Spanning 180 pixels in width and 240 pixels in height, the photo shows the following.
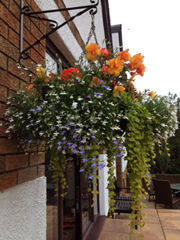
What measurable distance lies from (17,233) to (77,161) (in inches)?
78.7

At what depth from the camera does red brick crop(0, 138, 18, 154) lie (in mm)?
1316

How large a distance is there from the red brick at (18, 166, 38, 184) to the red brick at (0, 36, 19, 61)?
819 millimetres

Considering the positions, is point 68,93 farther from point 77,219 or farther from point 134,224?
point 77,219

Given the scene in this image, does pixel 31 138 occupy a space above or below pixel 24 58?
below

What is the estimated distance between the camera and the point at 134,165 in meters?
1.42

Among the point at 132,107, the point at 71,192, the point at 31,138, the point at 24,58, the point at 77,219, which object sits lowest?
the point at 77,219

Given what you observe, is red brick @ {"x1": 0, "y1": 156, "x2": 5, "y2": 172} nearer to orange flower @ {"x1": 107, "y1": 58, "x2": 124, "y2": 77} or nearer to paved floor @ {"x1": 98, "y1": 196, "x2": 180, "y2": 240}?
orange flower @ {"x1": 107, "y1": 58, "x2": 124, "y2": 77}

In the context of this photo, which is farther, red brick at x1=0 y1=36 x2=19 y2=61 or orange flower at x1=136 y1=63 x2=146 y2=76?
orange flower at x1=136 y1=63 x2=146 y2=76

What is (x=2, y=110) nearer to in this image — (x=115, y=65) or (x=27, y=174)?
(x=27, y=174)

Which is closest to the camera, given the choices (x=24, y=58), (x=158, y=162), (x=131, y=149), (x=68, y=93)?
(x=68, y=93)

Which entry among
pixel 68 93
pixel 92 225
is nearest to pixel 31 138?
pixel 68 93

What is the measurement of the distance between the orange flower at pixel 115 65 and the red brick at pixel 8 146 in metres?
0.81

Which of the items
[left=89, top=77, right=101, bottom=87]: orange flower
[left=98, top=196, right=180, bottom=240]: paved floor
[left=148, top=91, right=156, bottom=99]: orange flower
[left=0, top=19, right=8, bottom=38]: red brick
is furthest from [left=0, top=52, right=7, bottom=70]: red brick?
A: [left=98, top=196, right=180, bottom=240]: paved floor

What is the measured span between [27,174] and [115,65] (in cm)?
103
